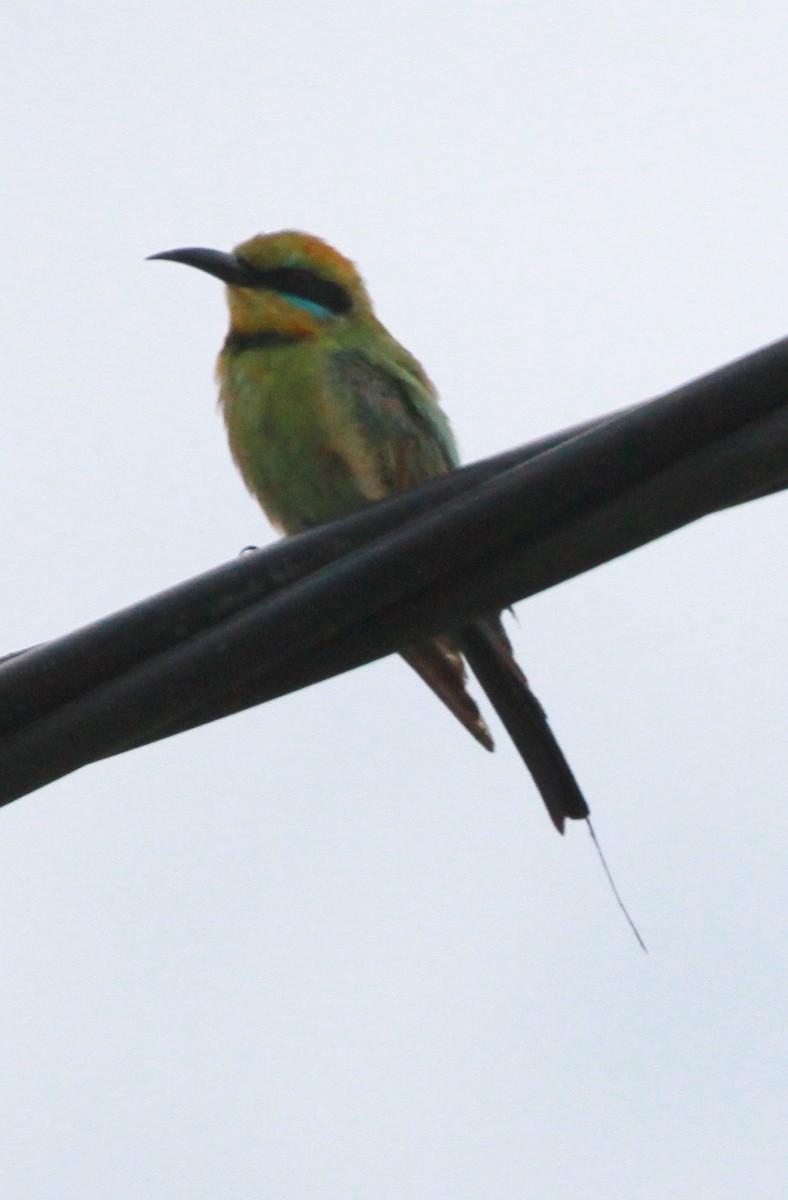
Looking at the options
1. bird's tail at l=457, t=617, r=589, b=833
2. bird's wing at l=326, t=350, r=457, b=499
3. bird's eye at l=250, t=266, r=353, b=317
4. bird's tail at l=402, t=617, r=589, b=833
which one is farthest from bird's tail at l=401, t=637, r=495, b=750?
bird's eye at l=250, t=266, r=353, b=317

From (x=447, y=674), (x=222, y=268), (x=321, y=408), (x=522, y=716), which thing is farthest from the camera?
(x=222, y=268)

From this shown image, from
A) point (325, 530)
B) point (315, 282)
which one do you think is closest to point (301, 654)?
point (325, 530)

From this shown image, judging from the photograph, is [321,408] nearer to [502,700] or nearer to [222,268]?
[222,268]

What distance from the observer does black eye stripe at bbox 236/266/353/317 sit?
13.7 ft

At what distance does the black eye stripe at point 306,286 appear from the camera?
416cm

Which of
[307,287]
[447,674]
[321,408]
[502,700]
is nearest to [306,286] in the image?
[307,287]

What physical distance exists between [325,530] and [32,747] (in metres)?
0.38

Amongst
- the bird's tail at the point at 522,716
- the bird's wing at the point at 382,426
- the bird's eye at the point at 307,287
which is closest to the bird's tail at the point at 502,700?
the bird's tail at the point at 522,716

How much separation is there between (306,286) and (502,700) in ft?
4.92

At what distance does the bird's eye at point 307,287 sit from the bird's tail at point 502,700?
3.51ft

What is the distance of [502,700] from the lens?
3.06 m

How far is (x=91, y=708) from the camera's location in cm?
180

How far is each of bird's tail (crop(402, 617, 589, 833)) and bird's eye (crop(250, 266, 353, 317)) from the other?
3.51 ft

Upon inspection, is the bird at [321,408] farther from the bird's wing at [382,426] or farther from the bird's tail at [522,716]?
the bird's tail at [522,716]
